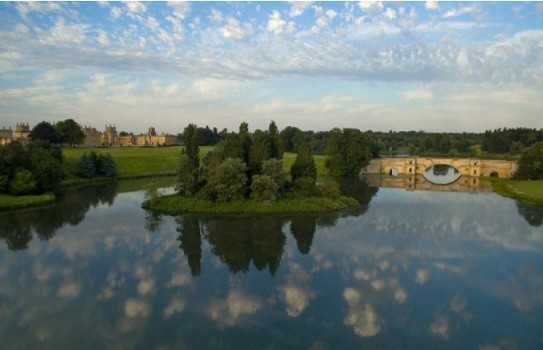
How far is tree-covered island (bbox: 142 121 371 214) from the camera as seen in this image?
3966cm

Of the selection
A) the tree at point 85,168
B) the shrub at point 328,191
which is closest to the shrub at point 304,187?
the shrub at point 328,191

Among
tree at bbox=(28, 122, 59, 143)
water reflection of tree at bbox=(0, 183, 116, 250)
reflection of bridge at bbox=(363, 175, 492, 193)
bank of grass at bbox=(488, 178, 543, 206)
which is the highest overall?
tree at bbox=(28, 122, 59, 143)

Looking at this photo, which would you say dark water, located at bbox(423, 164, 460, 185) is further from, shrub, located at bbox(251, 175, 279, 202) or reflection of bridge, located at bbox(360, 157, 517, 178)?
shrub, located at bbox(251, 175, 279, 202)

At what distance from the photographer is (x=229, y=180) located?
3966 centimetres

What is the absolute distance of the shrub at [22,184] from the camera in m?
43.7

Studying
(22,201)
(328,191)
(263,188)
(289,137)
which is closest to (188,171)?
(263,188)

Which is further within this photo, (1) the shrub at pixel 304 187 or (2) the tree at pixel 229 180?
(1) the shrub at pixel 304 187

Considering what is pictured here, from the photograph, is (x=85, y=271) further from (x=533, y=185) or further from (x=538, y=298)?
(x=533, y=185)

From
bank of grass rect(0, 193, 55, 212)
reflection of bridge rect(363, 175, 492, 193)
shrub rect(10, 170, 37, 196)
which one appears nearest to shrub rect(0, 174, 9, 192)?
shrub rect(10, 170, 37, 196)

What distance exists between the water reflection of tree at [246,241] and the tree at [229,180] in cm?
357

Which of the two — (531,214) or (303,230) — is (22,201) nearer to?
(303,230)

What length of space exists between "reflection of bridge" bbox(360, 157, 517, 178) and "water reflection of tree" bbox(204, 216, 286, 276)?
49.1 m

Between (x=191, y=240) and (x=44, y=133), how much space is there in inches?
2524

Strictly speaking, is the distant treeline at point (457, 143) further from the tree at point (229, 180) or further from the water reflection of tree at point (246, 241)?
the water reflection of tree at point (246, 241)
